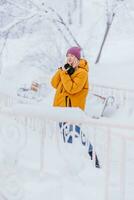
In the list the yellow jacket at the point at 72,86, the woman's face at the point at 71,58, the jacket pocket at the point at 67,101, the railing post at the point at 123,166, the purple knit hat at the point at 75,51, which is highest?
the purple knit hat at the point at 75,51

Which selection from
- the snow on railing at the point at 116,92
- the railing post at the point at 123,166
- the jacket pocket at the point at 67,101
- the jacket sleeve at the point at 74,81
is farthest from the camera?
the snow on railing at the point at 116,92

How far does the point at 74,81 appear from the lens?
4.88m

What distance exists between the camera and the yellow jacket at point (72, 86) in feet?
16.0

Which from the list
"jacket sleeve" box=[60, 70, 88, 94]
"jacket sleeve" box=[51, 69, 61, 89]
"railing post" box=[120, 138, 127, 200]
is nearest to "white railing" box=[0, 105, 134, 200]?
"railing post" box=[120, 138, 127, 200]

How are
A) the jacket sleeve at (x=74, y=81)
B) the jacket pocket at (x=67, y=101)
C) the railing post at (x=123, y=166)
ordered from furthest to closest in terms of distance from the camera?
1. the jacket pocket at (x=67, y=101)
2. the jacket sleeve at (x=74, y=81)
3. the railing post at (x=123, y=166)

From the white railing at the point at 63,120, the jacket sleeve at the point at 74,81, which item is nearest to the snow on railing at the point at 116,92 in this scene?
the jacket sleeve at the point at 74,81

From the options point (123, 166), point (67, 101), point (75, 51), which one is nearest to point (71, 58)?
point (75, 51)

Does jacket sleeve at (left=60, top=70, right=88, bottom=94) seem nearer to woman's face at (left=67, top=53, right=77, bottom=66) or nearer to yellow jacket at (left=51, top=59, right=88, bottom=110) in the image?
yellow jacket at (left=51, top=59, right=88, bottom=110)

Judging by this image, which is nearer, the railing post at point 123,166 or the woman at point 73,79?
the railing post at point 123,166

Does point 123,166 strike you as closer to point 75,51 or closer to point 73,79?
point 73,79

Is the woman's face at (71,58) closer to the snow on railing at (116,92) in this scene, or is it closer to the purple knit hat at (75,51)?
the purple knit hat at (75,51)

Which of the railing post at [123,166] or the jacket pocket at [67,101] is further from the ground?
the jacket pocket at [67,101]

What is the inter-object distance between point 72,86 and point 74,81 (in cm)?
5

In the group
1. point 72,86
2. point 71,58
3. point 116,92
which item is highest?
point 71,58
